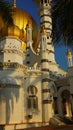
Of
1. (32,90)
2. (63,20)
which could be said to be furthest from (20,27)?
(63,20)

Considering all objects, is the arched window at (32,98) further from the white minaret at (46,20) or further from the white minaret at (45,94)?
the white minaret at (46,20)

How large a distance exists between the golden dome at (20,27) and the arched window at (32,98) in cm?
954

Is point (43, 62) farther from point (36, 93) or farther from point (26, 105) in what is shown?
point (26, 105)

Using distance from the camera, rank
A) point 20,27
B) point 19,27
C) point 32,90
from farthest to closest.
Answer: point 20,27 → point 19,27 → point 32,90

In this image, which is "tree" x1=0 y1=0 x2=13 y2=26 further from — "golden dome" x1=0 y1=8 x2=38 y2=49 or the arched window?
"golden dome" x1=0 y1=8 x2=38 y2=49

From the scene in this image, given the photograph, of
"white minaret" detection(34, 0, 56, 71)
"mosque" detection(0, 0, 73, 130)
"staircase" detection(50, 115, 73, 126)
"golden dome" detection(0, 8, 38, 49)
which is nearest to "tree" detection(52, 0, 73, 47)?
"mosque" detection(0, 0, 73, 130)

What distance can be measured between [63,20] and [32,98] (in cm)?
1895

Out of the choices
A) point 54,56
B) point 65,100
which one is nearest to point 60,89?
point 65,100

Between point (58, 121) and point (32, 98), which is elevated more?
point (32, 98)

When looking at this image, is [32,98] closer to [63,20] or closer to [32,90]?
[32,90]

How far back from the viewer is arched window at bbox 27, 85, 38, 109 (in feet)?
89.2

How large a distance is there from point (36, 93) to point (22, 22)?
1387 cm

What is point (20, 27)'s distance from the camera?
36.3 metres

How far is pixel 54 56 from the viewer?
37250 mm
